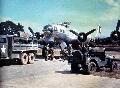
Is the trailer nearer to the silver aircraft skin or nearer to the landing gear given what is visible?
the landing gear

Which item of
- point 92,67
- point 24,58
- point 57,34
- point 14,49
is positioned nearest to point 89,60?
point 92,67

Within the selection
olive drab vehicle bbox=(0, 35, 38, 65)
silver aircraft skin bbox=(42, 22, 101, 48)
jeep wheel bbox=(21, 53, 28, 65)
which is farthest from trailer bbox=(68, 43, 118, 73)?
silver aircraft skin bbox=(42, 22, 101, 48)

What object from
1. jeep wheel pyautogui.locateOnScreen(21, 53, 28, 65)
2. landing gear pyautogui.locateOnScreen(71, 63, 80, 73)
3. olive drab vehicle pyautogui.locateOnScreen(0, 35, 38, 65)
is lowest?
landing gear pyautogui.locateOnScreen(71, 63, 80, 73)

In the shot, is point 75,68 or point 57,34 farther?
point 57,34

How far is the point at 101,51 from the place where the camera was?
56.7 ft

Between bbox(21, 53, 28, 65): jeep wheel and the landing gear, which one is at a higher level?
bbox(21, 53, 28, 65): jeep wheel

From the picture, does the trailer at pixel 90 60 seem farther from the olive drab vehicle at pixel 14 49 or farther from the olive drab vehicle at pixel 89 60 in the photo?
the olive drab vehicle at pixel 14 49

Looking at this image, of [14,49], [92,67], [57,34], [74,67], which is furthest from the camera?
[57,34]

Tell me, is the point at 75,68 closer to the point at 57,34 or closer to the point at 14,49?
the point at 14,49

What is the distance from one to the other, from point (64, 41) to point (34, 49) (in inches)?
552

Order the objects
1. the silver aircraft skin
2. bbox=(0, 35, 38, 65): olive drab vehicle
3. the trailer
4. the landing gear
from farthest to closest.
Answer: the silver aircraft skin → bbox=(0, 35, 38, 65): olive drab vehicle → the landing gear → the trailer

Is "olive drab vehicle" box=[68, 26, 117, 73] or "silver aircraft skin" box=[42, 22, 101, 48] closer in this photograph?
"olive drab vehicle" box=[68, 26, 117, 73]

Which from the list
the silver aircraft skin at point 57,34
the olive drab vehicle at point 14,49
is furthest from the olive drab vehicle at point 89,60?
the silver aircraft skin at point 57,34

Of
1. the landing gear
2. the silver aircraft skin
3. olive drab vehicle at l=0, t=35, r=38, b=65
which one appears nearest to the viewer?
the landing gear
